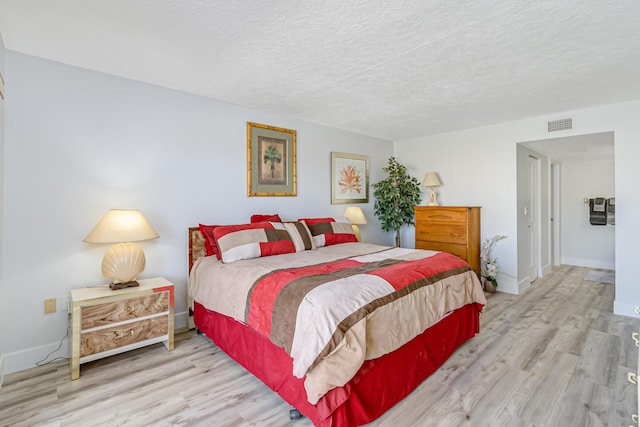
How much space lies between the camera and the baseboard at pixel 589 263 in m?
5.38

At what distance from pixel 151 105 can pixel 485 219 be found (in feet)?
14.4

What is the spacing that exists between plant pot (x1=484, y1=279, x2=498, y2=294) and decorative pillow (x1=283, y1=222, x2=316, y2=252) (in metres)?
2.57

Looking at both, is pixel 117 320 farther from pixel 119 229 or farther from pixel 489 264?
pixel 489 264

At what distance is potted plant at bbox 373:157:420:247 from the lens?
494cm

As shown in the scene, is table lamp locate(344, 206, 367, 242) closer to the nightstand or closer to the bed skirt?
the bed skirt

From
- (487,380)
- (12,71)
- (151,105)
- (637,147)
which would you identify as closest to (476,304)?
(487,380)

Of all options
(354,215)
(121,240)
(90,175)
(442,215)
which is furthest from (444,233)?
(90,175)

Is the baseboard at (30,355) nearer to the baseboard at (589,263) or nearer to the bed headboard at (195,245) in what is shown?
the bed headboard at (195,245)

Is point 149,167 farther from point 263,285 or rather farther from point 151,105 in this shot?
point 263,285

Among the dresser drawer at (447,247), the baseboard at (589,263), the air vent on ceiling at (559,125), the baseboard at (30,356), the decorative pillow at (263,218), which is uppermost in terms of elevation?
the air vent on ceiling at (559,125)

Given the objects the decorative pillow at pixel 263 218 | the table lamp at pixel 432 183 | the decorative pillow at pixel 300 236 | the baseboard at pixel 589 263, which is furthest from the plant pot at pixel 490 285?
the decorative pillow at pixel 263 218

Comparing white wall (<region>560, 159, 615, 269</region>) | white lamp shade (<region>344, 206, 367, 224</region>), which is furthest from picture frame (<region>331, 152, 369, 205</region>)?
white wall (<region>560, 159, 615, 269</region>)

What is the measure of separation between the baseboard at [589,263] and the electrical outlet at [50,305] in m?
7.48

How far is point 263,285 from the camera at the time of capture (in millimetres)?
2062
